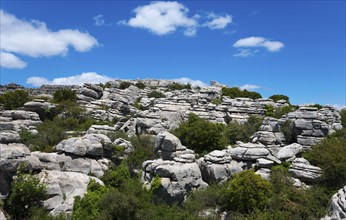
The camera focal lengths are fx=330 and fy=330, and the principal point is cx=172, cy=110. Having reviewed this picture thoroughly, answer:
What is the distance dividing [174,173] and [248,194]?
5.41m

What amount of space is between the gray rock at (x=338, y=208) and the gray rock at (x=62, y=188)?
599 inches

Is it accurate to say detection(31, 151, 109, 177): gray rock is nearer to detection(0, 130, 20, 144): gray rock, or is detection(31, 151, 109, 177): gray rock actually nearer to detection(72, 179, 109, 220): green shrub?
detection(0, 130, 20, 144): gray rock

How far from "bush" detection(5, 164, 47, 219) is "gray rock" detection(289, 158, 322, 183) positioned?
18469mm

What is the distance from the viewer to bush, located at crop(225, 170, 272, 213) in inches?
870

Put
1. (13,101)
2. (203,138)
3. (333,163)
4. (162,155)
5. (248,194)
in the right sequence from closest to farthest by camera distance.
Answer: (248,194), (333,163), (162,155), (203,138), (13,101)

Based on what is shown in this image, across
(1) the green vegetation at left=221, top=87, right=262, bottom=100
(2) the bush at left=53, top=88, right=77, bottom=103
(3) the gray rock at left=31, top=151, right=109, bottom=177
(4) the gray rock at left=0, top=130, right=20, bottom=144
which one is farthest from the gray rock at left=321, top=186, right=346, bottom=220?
(1) the green vegetation at left=221, top=87, right=262, bottom=100

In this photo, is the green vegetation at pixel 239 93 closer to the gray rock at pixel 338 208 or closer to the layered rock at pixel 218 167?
the layered rock at pixel 218 167

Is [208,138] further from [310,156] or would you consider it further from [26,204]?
[26,204]

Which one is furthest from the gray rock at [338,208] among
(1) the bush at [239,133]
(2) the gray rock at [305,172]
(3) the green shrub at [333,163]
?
(1) the bush at [239,133]

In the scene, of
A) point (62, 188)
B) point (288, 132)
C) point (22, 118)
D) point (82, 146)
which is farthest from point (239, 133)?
point (22, 118)

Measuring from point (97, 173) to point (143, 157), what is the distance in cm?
442

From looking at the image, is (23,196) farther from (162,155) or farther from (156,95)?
(156,95)

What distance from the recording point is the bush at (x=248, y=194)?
22094mm

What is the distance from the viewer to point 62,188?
73.2 feet
